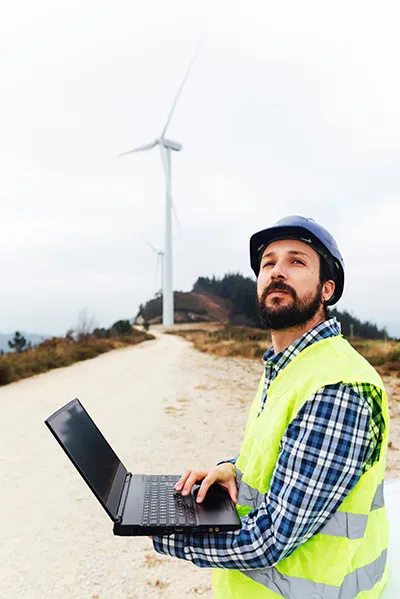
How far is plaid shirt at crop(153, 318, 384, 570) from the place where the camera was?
1162mm

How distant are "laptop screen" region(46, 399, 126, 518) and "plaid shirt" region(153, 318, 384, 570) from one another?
0.41 meters

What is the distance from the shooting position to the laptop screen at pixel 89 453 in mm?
→ 1431

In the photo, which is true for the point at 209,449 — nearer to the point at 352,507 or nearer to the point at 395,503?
the point at 395,503

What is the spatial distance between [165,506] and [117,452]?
4.05 meters

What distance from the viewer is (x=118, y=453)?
520cm

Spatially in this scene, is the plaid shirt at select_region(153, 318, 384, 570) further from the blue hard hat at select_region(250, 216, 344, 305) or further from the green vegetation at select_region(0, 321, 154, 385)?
the green vegetation at select_region(0, 321, 154, 385)

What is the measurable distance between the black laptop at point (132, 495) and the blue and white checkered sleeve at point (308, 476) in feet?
0.29

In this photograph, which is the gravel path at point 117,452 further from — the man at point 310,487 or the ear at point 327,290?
the ear at point 327,290

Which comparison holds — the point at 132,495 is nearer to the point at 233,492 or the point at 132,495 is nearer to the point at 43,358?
the point at 233,492

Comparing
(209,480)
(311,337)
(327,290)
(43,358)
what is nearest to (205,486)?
(209,480)

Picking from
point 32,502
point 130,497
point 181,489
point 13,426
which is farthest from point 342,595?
point 13,426

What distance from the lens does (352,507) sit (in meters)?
1.23

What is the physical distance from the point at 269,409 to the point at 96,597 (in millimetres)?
1923

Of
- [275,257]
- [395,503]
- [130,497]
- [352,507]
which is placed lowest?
[395,503]
